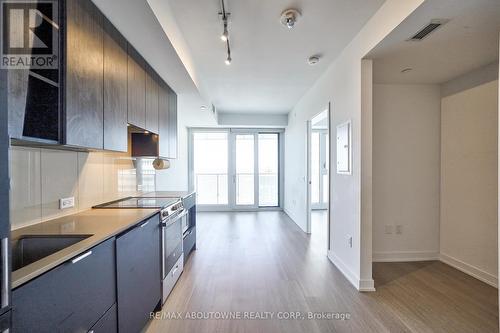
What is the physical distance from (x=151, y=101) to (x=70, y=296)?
2135 millimetres

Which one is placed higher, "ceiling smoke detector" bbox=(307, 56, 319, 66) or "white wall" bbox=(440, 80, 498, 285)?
"ceiling smoke detector" bbox=(307, 56, 319, 66)

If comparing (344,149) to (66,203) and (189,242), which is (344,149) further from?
(66,203)

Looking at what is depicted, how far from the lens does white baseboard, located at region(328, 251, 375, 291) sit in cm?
234

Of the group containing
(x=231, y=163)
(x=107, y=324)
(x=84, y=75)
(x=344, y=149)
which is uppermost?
(x=84, y=75)

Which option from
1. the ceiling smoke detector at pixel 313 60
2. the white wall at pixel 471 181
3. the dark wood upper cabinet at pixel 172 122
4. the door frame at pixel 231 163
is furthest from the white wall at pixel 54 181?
the white wall at pixel 471 181

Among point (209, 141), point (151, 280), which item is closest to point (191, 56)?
point (151, 280)

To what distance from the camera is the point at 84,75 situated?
1518mm

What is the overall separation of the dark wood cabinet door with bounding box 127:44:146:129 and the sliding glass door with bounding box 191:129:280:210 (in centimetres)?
398

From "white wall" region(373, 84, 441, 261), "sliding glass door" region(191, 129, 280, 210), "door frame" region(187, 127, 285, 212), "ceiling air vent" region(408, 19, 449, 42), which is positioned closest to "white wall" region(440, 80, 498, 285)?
"white wall" region(373, 84, 441, 261)

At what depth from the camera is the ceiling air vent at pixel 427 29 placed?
1759mm

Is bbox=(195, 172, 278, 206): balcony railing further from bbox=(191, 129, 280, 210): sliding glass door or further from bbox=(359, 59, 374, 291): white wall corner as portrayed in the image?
bbox=(359, 59, 374, 291): white wall corner

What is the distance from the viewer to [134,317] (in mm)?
1605

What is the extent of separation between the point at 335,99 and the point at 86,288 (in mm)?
3111

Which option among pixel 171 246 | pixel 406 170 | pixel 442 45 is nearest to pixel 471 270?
pixel 406 170
